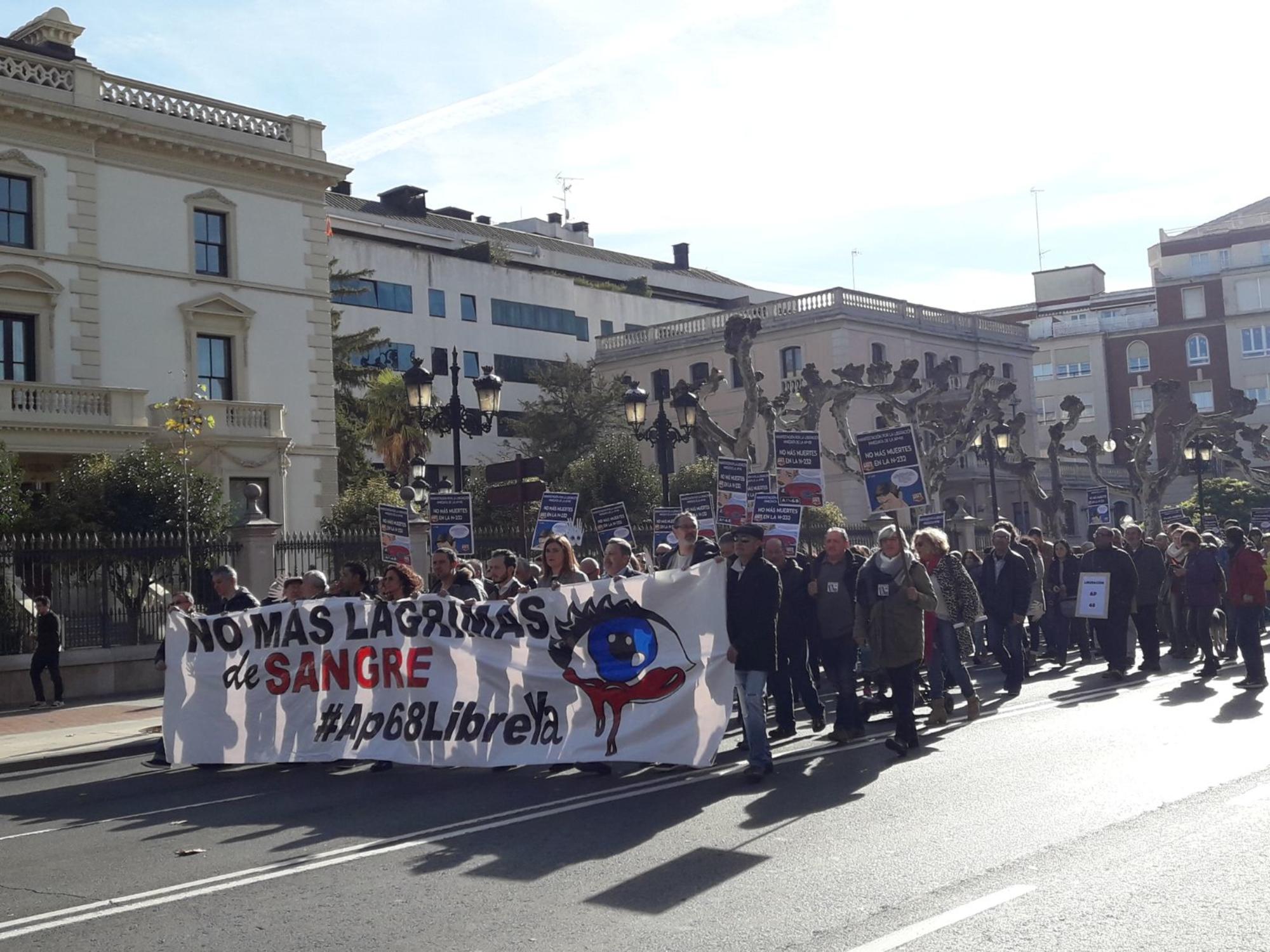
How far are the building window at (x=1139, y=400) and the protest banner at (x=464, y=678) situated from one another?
79.7m

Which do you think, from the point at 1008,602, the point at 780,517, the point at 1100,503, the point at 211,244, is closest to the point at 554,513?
the point at 780,517

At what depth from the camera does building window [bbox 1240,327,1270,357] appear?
271 feet

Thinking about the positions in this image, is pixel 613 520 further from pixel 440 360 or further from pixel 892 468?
pixel 440 360

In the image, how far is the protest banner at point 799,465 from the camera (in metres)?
19.5

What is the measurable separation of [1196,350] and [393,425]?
5843 centimetres

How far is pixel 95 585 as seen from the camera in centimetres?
2073

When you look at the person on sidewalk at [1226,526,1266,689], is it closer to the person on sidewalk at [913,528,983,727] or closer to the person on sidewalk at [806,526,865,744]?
the person on sidewalk at [913,528,983,727]

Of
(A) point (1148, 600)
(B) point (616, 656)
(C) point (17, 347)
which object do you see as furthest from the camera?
(C) point (17, 347)

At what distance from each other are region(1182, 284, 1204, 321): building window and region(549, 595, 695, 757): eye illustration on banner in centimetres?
8178

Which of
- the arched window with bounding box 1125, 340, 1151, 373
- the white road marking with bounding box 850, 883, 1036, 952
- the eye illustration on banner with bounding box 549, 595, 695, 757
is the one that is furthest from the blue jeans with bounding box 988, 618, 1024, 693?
the arched window with bounding box 1125, 340, 1151, 373

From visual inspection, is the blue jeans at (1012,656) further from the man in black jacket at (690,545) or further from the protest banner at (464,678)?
the protest banner at (464,678)

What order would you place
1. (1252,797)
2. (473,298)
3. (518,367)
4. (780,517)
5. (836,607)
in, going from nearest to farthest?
1. (1252,797)
2. (836,607)
3. (780,517)
4. (473,298)
5. (518,367)

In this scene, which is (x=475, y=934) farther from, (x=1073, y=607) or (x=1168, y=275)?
(x=1168, y=275)

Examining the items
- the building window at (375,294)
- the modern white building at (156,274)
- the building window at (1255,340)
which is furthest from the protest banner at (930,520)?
the building window at (1255,340)
